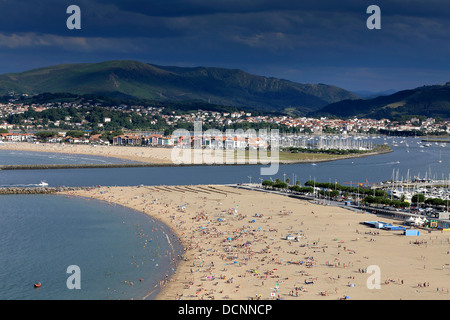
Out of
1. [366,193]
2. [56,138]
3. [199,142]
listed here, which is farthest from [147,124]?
[366,193]

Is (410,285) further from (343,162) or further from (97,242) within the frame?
(343,162)

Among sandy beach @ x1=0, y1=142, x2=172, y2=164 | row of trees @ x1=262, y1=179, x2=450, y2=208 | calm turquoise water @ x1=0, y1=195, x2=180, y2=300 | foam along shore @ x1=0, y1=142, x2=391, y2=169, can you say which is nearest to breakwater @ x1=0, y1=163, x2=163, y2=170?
foam along shore @ x1=0, y1=142, x2=391, y2=169

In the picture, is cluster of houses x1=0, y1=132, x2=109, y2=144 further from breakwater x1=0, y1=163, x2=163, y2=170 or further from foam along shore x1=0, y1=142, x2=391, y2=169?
breakwater x1=0, y1=163, x2=163, y2=170

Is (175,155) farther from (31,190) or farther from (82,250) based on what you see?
(82,250)
